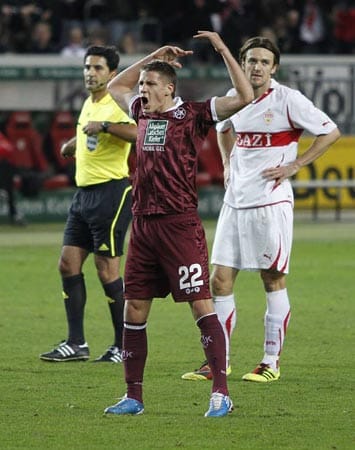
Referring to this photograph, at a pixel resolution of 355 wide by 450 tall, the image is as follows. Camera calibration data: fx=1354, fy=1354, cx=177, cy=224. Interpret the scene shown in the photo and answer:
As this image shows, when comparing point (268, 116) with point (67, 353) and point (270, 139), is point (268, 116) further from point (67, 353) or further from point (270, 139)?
point (67, 353)

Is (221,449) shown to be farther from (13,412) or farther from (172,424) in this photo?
(13,412)

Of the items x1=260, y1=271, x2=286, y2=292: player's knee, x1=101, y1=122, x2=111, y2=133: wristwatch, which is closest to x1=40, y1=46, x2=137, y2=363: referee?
x1=101, y1=122, x2=111, y2=133: wristwatch

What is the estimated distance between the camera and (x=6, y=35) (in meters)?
25.3

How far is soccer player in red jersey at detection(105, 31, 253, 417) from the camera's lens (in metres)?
7.83

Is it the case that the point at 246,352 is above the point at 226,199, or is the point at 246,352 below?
below

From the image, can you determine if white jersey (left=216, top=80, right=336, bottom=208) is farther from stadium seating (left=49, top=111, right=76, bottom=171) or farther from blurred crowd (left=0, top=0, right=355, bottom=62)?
blurred crowd (left=0, top=0, right=355, bottom=62)

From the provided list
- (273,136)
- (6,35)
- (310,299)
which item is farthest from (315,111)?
(6,35)

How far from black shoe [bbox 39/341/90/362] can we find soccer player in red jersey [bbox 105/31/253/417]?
7.34 ft

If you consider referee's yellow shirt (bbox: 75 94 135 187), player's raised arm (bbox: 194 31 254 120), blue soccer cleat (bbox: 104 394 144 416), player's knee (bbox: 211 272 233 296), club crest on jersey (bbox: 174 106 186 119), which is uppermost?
player's raised arm (bbox: 194 31 254 120)

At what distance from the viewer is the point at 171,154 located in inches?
310

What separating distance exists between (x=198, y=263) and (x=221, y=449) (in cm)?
137

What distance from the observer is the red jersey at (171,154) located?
7.87 meters

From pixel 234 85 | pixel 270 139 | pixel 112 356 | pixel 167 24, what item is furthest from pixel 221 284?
pixel 167 24

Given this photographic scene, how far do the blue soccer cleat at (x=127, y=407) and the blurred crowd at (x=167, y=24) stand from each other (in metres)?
17.3
